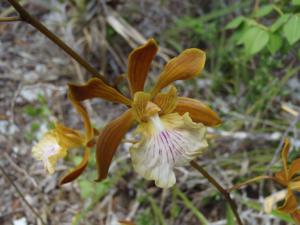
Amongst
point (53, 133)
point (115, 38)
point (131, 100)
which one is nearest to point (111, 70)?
point (115, 38)

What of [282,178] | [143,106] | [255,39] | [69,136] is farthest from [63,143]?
[255,39]

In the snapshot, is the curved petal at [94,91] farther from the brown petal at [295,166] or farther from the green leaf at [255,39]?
the green leaf at [255,39]

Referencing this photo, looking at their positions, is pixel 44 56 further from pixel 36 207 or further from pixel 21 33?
pixel 36 207

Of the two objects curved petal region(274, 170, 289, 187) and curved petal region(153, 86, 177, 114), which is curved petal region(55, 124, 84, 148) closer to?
curved petal region(153, 86, 177, 114)

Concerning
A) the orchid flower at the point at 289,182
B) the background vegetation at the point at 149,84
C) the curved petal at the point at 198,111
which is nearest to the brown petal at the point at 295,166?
the orchid flower at the point at 289,182

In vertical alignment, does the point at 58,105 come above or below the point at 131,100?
above
